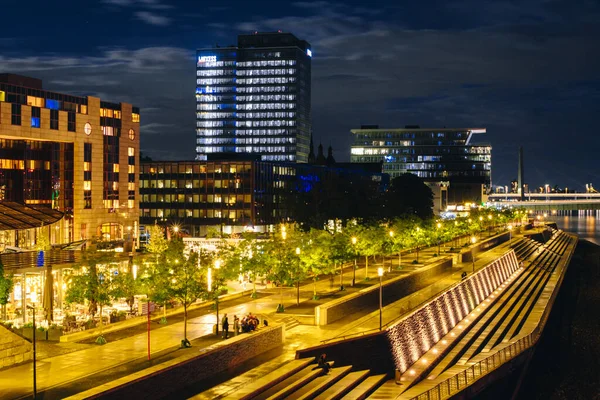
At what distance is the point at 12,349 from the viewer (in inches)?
1200

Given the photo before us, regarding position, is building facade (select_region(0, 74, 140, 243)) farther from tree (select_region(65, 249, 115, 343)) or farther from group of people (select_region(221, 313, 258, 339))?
group of people (select_region(221, 313, 258, 339))

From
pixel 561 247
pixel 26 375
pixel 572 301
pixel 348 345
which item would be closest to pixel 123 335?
pixel 26 375

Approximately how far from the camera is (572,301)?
7556 centimetres

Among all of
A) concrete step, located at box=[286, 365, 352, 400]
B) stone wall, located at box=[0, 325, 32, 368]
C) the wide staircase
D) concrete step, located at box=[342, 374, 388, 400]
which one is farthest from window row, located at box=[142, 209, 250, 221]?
stone wall, located at box=[0, 325, 32, 368]

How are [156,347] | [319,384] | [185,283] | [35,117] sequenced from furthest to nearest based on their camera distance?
[35,117]
[185,283]
[156,347]
[319,384]

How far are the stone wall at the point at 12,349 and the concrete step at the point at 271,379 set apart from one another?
34.1 ft

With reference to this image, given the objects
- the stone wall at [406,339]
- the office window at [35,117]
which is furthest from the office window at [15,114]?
the stone wall at [406,339]

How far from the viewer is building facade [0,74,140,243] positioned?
101 m

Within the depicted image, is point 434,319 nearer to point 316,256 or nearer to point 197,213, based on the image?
point 316,256

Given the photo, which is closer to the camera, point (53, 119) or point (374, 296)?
point (374, 296)

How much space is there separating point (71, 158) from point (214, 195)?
115 feet

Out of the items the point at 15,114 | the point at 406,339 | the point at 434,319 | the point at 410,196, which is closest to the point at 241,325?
the point at 406,339

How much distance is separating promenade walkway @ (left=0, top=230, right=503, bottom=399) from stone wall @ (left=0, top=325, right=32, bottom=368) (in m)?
0.53

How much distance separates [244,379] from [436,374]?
41.7 ft
